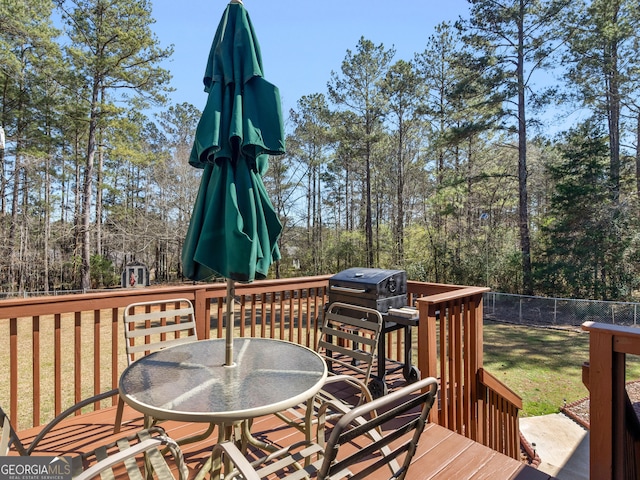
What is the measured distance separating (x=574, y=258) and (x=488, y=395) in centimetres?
1056

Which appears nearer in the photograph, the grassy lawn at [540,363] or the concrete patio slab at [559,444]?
the concrete patio slab at [559,444]

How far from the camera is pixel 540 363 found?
710cm

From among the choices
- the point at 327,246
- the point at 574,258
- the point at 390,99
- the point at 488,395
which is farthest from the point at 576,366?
the point at 327,246

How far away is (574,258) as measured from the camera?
37.5 feet

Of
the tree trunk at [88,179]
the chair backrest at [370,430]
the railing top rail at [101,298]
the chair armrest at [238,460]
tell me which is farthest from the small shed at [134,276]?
the chair backrest at [370,430]

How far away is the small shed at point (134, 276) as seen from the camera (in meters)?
11.3

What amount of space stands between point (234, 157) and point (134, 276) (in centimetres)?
1125

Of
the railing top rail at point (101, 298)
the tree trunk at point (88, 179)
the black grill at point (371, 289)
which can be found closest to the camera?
the railing top rail at point (101, 298)

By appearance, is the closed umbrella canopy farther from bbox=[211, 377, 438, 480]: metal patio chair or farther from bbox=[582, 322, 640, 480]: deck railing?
bbox=[582, 322, 640, 480]: deck railing

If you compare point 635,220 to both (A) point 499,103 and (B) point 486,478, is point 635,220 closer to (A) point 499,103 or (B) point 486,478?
(A) point 499,103

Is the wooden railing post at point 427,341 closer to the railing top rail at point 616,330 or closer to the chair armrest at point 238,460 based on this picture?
the railing top rail at point 616,330

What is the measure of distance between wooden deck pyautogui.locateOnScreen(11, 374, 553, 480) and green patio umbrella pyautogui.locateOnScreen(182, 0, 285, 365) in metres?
0.85

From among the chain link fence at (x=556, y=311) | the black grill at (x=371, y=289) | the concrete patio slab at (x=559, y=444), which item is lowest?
the concrete patio slab at (x=559, y=444)

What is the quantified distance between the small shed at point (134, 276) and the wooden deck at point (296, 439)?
9760 mm
